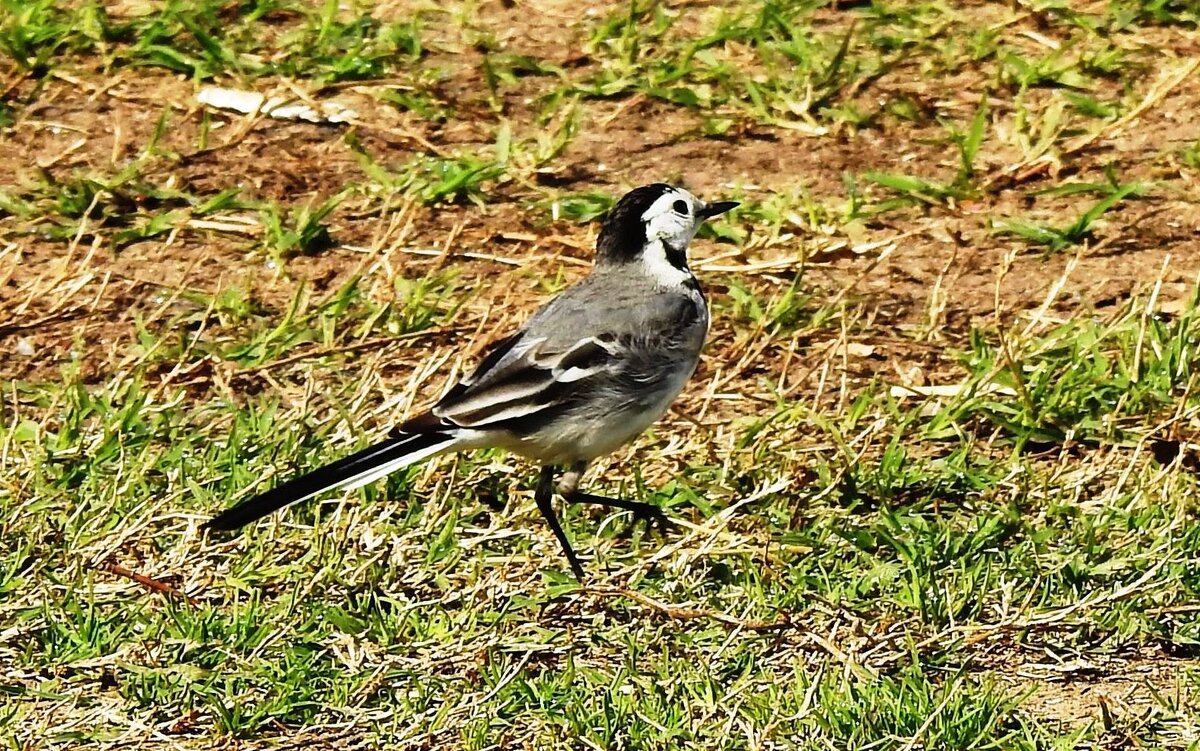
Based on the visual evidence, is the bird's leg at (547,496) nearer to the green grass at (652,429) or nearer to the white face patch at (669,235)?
the green grass at (652,429)

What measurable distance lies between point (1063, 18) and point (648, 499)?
422 cm

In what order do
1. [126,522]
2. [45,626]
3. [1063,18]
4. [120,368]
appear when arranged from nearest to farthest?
[45,626], [126,522], [120,368], [1063,18]

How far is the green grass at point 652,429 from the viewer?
546 centimetres

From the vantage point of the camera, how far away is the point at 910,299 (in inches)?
305

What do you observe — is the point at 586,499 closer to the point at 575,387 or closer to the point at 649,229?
the point at 575,387

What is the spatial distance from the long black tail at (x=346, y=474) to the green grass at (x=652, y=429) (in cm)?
29

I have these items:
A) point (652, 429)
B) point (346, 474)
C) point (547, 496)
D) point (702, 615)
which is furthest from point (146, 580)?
point (652, 429)

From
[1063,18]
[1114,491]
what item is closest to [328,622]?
[1114,491]

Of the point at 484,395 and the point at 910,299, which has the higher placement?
the point at 484,395

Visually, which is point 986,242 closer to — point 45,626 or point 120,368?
point 120,368

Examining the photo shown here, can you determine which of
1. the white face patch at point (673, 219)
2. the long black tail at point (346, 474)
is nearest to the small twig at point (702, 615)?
the long black tail at point (346, 474)

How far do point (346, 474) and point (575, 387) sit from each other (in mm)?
799

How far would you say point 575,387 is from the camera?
20.3 feet

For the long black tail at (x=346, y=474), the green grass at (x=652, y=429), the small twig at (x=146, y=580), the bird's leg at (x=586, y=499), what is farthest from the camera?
the bird's leg at (x=586, y=499)
